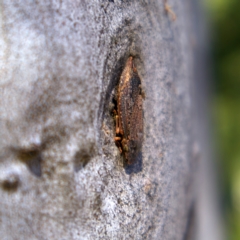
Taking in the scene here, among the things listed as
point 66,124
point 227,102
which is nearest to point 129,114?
point 66,124

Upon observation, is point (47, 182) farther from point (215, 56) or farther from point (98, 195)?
point (215, 56)

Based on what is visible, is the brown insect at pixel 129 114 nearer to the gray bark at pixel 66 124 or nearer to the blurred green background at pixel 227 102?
the gray bark at pixel 66 124

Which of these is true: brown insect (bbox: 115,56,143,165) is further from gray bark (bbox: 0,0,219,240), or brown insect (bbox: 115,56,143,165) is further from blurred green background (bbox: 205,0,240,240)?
blurred green background (bbox: 205,0,240,240)

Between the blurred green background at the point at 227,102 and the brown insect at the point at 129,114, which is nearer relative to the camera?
the brown insect at the point at 129,114

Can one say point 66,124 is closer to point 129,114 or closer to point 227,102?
point 129,114

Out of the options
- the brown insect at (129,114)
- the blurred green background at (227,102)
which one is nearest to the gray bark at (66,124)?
the brown insect at (129,114)

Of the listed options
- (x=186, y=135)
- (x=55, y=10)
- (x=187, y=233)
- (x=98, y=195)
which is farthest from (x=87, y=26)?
(x=187, y=233)
